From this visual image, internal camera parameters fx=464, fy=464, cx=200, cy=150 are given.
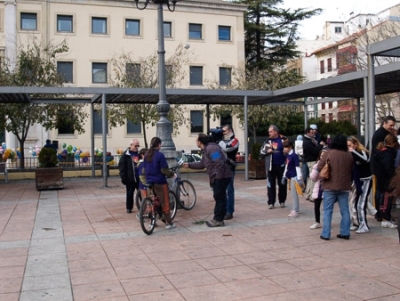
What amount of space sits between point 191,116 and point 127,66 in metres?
9.99

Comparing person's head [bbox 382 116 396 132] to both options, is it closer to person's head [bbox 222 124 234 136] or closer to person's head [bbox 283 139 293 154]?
person's head [bbox 283 139 293 154]

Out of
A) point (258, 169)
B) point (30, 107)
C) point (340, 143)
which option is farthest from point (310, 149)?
point (30, 107)

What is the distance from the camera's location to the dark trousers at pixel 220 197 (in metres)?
8.02

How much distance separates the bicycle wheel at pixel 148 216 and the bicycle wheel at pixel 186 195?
7.54 ft

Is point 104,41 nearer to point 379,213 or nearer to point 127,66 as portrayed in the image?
point 127,66

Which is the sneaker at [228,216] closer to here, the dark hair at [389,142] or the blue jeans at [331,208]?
the blue jeans at [331,208]

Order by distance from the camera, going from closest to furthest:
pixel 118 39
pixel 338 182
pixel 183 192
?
pixel 338 182 < pixel 183 192 < pixel 118 39

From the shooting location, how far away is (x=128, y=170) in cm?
973

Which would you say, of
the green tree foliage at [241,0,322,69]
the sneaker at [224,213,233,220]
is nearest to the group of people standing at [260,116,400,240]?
the sneaker at [224,213,233,220]

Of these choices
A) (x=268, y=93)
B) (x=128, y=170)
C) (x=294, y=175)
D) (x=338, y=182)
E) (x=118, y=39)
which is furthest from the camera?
(x=118, y=39)

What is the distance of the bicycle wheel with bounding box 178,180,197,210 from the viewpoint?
397 inches

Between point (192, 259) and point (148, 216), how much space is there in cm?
182

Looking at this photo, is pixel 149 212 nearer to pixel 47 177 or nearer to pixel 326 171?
pixel 326 171

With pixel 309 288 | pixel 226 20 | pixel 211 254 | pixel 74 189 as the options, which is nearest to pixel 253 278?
pixel 309 288
